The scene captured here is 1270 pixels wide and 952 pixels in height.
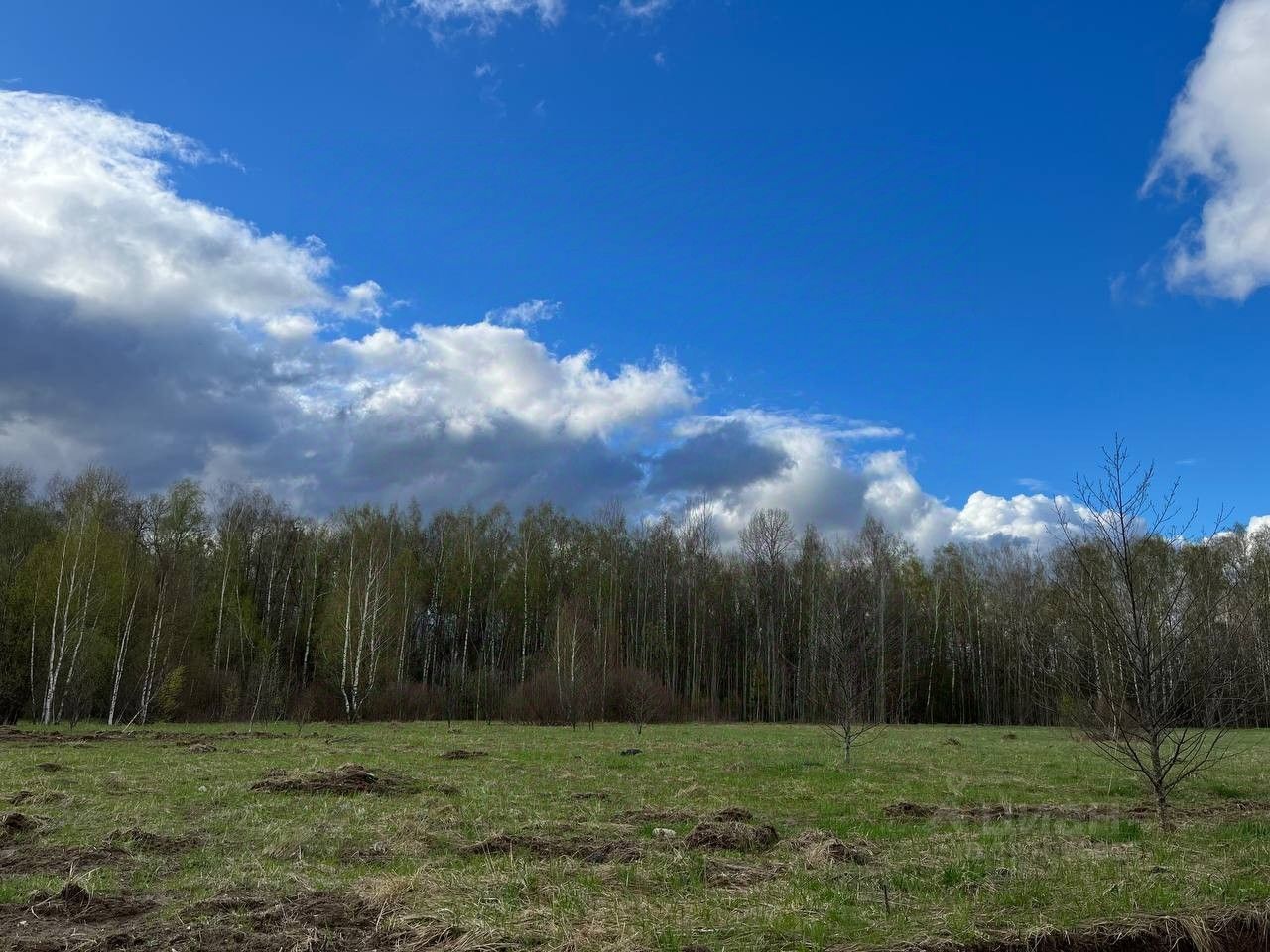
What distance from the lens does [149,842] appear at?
8.97 m

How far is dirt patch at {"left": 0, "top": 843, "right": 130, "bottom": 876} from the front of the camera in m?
7.81

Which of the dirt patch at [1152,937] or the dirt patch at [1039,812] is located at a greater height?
the dirt patch at [1152,937]

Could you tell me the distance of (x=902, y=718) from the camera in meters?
59.3

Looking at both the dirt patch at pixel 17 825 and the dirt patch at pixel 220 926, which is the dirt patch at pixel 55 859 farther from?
the dirt patch at pixel 220 926

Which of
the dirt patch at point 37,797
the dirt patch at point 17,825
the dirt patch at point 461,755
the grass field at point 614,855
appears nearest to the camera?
the grass field at point 614,855

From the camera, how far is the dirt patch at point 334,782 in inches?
508

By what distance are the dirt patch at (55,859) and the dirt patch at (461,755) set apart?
11.6 m

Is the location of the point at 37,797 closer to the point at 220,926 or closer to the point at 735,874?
the point at 220,926

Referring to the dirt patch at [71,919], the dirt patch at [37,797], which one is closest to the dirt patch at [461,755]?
the dirt patch at [37,797]

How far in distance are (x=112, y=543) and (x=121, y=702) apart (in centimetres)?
808

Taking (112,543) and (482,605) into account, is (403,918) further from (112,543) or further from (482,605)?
(482,605)

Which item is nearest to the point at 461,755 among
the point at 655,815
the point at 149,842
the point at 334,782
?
the point at 334,782

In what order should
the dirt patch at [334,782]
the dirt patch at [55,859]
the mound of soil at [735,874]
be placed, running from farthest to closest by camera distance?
the dirt patch at [334,782] < the dirt patch at [55,859] < the mound of soil at [735,874]

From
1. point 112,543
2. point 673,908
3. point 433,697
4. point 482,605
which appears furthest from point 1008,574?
point 673,908
